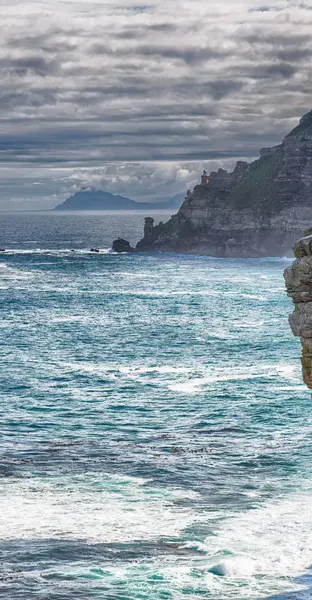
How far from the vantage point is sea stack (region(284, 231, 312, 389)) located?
32.4m

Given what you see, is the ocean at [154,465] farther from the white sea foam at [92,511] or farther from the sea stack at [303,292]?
the sea stack at [303,292]

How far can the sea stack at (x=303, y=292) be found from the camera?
3241 cm

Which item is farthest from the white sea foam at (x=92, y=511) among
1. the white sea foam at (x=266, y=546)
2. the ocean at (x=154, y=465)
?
the white sea foam at (x=266, y=546)

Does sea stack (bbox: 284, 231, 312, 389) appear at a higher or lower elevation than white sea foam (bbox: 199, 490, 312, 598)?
higher

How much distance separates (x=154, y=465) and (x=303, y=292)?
72.4 ft

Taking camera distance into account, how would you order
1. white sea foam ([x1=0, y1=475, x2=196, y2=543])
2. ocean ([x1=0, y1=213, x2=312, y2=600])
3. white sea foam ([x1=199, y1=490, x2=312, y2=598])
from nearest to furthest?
white sea foam ([x1=199, y1=490, x2=312, y2=598]) → ocean ([x1=0, y1=213, x2=312, y2=600]) → white sea foam ([x1=0, y1=475, x2=196, y2=543])

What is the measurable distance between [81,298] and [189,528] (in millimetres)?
108136

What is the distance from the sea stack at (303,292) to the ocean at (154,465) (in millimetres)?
9255

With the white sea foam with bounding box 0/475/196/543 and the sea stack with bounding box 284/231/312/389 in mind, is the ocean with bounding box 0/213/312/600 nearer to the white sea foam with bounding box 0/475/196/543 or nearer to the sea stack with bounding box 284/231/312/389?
the white sea foam with bounding box 0/475/196/543

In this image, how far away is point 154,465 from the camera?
52.2 metres

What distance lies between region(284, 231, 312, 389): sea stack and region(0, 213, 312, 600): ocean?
30.4 ft

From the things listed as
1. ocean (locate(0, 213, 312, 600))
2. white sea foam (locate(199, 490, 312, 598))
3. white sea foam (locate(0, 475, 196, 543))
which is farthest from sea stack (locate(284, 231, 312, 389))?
white sea foam (locate(0, 475, 196, 543))

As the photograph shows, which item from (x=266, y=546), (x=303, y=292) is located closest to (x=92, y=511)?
(x=266, y=546)

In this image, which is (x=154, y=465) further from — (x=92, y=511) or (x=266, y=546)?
(x=266, y=546)
